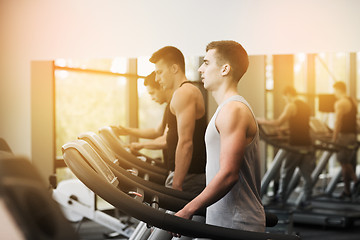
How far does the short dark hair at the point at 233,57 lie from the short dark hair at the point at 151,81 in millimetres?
1400

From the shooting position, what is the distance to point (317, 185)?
633 centimetres

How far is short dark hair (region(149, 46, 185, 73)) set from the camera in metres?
3.27

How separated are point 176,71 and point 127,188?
4.00 ft

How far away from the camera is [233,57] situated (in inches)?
85.7

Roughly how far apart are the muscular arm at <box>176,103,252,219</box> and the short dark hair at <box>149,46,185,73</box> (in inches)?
52.8

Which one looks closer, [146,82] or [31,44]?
[146,82]

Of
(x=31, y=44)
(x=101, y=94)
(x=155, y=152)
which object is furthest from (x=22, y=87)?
(x=155, y=152)

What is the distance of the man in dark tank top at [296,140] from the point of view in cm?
473

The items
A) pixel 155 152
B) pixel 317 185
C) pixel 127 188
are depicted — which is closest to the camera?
pixel 127 188

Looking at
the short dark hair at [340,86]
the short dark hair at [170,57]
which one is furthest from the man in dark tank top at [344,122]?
the short dark hair at [170,57]

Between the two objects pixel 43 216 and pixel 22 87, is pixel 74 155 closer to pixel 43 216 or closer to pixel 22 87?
pixel 43 216

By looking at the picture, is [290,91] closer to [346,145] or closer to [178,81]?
[346,145]

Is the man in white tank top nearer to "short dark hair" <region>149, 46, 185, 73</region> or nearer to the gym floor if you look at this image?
"short dark hair" <region>149, 46, 185, 73</region>

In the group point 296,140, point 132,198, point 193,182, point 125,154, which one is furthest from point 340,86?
point 132,198
